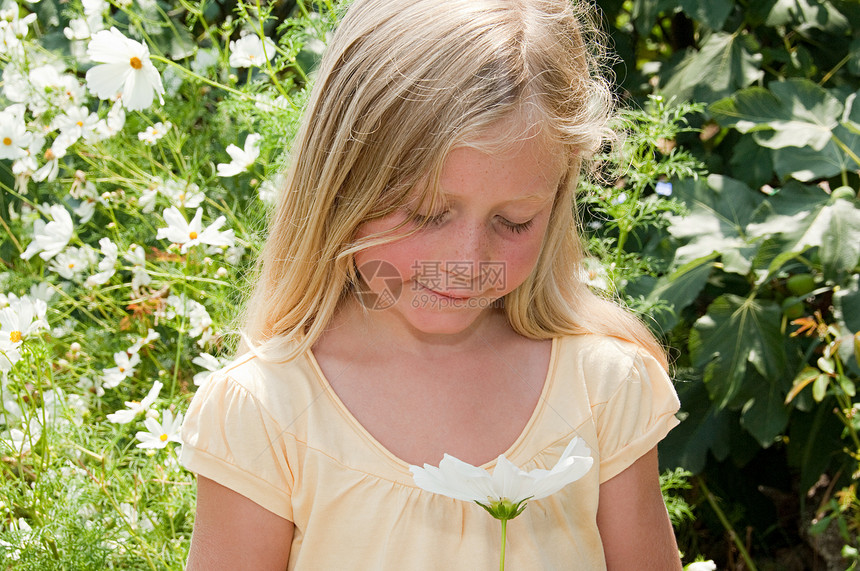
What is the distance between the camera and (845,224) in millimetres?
1238

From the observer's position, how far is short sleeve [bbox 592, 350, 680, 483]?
2.78 feet

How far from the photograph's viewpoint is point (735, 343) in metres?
1.31

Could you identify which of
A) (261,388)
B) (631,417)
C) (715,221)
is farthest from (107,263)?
(715,221)

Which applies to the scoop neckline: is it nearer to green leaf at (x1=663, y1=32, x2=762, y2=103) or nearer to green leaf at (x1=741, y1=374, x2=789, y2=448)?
green leaf at (x1=741, y1=374, x2=789, y2=448)

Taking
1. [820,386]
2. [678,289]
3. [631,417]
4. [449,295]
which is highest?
[449,295]

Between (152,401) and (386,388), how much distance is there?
32cm

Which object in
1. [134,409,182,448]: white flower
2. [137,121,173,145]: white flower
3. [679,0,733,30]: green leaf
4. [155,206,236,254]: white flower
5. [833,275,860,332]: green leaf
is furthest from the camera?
[679,0,733,30]: green leaf

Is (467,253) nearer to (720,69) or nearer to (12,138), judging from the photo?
(12,138)

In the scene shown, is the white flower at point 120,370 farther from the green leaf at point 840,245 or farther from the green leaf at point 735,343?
the green leaf at point 840,245

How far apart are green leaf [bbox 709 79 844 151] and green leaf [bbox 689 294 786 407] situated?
9.5 inches

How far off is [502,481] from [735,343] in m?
0.86

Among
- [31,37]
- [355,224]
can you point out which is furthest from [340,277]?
[31,37]

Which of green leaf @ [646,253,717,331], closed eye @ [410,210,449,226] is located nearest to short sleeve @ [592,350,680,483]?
closed eye @ [410,210,449,226]

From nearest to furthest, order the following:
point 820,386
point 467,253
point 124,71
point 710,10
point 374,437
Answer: point 467,253 < point 374,437 < point 124,71 < point 820,386 < point 710,10
